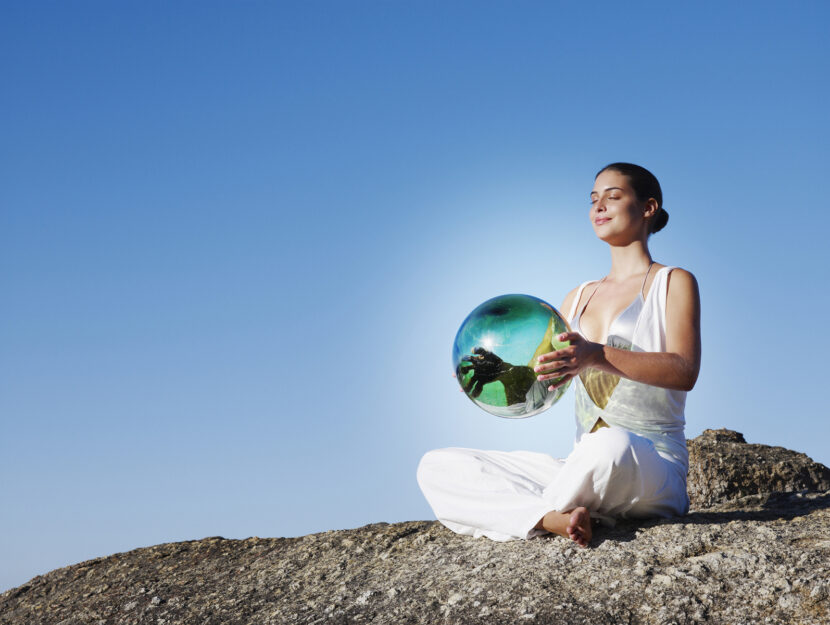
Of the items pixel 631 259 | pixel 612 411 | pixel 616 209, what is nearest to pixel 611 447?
pixel 612 411

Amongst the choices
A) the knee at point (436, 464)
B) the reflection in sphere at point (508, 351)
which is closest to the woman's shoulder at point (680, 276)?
the reflection in sphere at point (508, 351)

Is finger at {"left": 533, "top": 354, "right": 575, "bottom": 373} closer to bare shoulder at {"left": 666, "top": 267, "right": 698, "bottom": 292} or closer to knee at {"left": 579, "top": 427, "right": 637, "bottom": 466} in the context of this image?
knee at {"left": 579, "top": 427, "right": 637, "bottom": 466}

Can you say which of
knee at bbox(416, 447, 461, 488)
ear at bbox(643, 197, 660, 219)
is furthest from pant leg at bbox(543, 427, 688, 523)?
ear at bbox(643, 197, 660, 219)

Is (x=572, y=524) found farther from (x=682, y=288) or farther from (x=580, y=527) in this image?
(x=682, y=288)

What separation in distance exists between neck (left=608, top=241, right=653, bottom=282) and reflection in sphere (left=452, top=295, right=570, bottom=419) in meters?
1.28

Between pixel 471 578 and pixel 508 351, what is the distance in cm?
154

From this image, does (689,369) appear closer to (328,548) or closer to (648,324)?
(648,324)

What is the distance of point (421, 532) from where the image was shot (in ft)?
21.1

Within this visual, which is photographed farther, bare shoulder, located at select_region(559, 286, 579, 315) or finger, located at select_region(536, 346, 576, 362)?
bare shoulder, located at select_region(559, 286, 579, 315)

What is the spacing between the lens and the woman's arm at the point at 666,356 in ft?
14.8

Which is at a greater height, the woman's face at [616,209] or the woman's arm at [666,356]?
the woman's face at [616,209]

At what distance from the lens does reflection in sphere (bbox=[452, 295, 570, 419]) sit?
4609 millimetres

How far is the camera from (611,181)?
577cm

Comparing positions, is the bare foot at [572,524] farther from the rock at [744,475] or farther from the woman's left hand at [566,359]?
the rock at [744,475]
